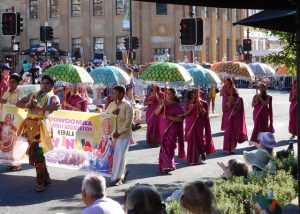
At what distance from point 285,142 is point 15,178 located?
779cm

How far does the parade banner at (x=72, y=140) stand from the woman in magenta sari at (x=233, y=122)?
4.71m

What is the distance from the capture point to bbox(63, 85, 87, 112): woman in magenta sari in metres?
13.1

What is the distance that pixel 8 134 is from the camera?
11.6 meters

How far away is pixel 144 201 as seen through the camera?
4.52 meters

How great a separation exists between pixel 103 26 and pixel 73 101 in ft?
139

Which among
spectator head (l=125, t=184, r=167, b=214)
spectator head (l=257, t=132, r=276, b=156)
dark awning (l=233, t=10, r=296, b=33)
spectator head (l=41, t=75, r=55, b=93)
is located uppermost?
dark awning (l=233, t=10, r=296, b=33)

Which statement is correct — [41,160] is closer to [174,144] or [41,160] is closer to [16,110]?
[16,110]

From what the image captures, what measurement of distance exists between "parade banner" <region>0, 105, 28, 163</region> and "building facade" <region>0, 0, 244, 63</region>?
40974 mm

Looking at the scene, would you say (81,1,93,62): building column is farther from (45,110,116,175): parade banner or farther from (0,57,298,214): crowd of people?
(45,110,116,175): parade banner

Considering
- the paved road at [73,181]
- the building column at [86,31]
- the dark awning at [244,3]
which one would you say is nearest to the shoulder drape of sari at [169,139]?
the paved road at [73,181]

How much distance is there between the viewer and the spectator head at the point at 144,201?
452 centimetres

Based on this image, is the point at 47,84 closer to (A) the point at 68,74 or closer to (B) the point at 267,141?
(A) the point at 68,74

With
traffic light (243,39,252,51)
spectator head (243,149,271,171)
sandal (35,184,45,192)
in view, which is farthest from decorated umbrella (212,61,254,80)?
traffic light (243,39,252,51)

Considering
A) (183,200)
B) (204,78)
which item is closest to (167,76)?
(204,78)
